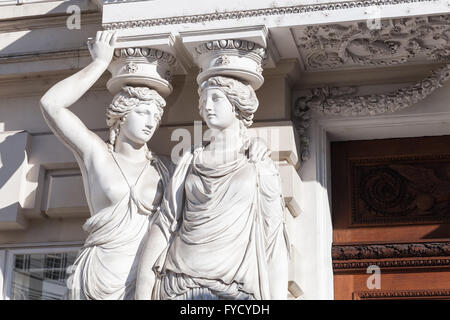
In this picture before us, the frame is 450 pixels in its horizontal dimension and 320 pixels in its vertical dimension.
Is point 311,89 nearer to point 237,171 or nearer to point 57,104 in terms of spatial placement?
point 237,171

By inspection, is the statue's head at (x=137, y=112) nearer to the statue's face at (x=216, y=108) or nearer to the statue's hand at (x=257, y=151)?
the statue's face at (x=216, y=108)

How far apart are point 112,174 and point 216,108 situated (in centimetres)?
76

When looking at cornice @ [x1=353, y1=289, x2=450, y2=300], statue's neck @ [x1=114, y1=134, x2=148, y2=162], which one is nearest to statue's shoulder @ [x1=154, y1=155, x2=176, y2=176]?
statue's neck @ [x1=114, y1=134, x2=148, y2=162]

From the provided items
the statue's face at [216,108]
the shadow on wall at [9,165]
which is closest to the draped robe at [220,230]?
the statue's face at [216,108]

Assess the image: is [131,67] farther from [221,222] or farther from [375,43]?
[375,43]

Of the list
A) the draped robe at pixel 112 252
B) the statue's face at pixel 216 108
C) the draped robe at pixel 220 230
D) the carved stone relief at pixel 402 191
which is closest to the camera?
the draped robe at pixel 220 230

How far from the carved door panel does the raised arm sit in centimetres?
173

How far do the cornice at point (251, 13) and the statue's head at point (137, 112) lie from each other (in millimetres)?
404

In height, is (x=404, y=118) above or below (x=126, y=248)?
above

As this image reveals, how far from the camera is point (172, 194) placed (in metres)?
6.52

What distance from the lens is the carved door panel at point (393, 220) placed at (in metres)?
7.00

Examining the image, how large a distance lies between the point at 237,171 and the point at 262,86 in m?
0.91

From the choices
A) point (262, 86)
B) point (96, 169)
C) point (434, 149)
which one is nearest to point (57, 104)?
point (96, 169)
